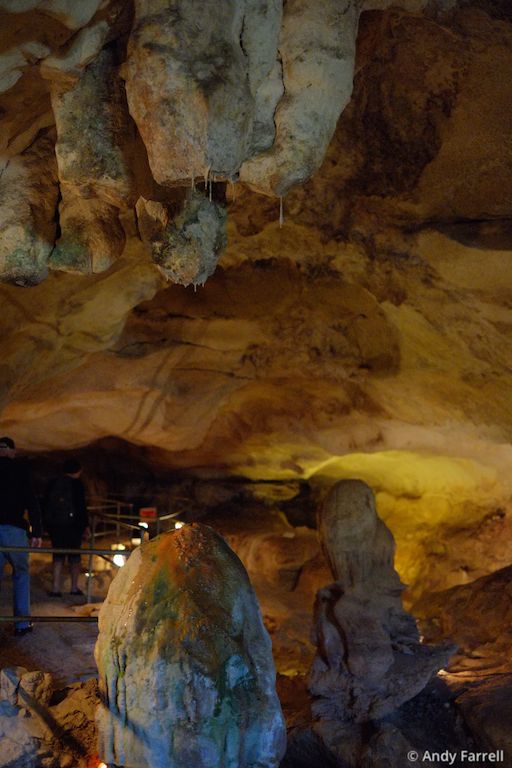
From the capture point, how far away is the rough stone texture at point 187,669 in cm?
331

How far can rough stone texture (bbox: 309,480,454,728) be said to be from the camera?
215 inches

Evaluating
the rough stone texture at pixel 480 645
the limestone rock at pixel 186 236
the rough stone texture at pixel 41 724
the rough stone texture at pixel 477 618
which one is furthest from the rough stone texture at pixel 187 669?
the rough stone texture at pixel 477 618

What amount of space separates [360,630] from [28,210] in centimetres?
377

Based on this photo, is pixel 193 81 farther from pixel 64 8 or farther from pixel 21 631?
pixel 21 631

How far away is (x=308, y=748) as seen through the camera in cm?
543

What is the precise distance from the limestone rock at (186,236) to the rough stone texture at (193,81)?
64cm

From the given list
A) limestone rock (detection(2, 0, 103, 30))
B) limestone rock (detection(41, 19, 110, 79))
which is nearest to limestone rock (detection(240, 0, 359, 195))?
limestone rock (detection(41, 19, 110, 79))

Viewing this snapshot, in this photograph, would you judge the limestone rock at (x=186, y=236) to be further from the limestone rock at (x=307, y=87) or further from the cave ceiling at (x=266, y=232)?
the limestone rock at (x=307, y=87)

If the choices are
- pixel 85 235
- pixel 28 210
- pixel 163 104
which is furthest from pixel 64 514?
pixel 163 104

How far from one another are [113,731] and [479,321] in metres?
4.93

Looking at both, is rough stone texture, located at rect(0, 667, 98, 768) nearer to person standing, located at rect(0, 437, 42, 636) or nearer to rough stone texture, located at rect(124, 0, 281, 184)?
person standing, located at rect(0, 437, 42, 636)

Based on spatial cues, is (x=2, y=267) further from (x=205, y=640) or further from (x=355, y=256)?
(x=355, y=256)

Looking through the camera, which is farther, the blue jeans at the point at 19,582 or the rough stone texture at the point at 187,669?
the blue jeans at the point at 19,582

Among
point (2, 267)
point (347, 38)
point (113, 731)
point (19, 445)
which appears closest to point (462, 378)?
point (347, 38)
